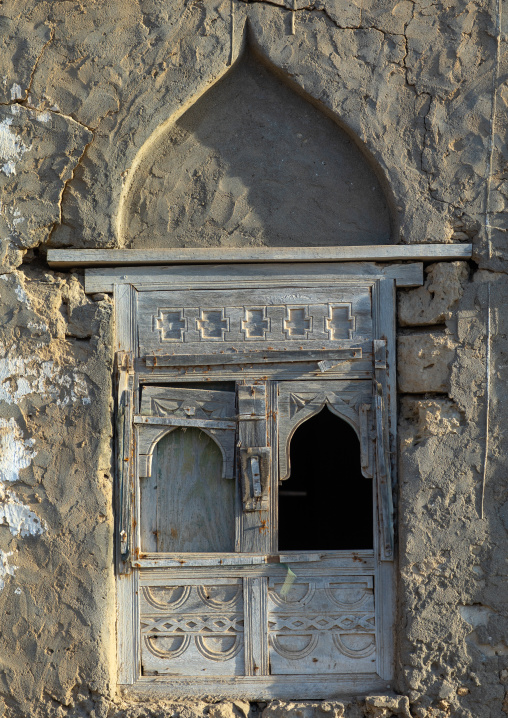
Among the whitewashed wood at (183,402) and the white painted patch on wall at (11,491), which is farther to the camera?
the whitewashed wood at (183,402)

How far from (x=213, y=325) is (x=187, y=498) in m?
0.98

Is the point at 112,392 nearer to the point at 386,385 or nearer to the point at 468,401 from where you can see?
the point at 386,385

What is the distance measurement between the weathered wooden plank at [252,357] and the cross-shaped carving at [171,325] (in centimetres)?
11

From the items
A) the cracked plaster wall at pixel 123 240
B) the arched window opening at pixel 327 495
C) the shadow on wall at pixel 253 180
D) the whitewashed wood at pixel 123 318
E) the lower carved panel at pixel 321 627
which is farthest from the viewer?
the arched window opening at pixel 327 495

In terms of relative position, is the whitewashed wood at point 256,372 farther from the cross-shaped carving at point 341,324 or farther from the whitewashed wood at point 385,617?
the whitewashed wood at point 385,617

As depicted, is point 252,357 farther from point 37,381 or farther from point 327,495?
point 327,495

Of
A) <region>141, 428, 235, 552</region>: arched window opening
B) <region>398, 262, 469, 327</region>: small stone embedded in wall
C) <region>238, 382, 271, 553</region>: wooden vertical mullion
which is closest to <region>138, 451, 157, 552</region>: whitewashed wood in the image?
<region>141, 428, 235, 552</region>: arched window opening

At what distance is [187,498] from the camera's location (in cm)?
423

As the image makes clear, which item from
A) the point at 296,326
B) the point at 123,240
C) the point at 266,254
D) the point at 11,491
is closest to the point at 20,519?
the point at 11,491

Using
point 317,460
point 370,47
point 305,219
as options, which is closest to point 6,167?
point 305,219

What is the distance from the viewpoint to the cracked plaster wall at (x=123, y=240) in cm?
403

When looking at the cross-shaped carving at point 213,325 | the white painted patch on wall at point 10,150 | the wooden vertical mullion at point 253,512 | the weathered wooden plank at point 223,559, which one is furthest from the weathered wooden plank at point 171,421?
the white painted patch on wall at point 10,150

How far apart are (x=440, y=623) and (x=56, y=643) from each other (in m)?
2.03

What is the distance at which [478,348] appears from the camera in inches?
163
